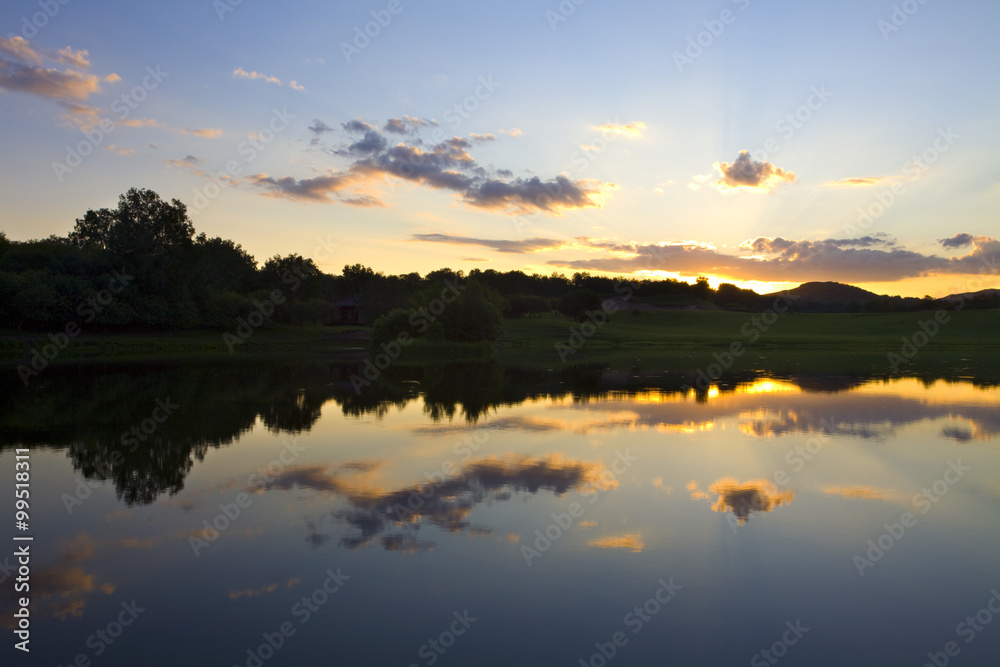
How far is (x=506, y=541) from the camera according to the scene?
9.64 metres

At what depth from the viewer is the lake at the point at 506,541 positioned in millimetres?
6871

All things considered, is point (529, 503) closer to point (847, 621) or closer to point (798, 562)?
point (798, 562)

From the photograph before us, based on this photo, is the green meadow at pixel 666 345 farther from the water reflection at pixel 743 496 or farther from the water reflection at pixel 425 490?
the water reflection at pixel 743 496

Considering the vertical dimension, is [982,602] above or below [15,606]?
A: above

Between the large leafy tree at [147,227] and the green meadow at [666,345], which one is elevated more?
the large leafy tree at [147,227]

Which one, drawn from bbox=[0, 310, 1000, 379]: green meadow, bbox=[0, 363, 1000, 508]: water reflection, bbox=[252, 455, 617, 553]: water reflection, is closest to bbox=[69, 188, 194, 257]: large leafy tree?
bbox=[0, 310, 1000, 379]: green meadow

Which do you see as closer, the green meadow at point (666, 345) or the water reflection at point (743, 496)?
the water reflection at point (743, 496)

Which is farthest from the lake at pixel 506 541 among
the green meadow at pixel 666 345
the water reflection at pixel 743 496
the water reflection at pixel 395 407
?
the green meadow at pixel 666 345

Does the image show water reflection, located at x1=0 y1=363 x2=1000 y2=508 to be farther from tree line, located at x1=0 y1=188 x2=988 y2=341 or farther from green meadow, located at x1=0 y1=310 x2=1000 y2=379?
tree line, located at x1=0 y1=188 x2=988 y2=341

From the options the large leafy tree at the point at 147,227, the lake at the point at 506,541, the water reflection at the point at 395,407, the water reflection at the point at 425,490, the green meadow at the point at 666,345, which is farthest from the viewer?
the large leafy tree at the point at 147,227

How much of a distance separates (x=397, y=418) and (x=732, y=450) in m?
10.0

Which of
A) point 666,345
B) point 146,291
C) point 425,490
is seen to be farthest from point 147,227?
point 425,490

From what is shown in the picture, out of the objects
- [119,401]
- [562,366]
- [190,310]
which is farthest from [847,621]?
[190,310]

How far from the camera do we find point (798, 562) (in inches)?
352
